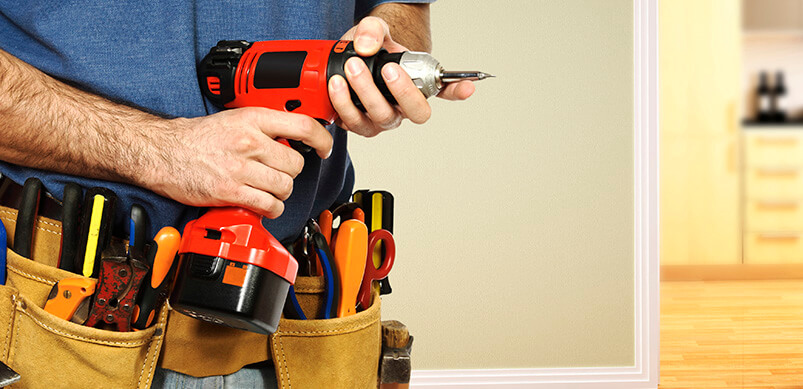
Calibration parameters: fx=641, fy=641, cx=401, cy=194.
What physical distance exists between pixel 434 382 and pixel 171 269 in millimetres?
1985

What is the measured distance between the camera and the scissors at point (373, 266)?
85 centimetres

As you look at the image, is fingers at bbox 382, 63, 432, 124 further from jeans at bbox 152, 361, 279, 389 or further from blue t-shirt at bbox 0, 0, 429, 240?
jeans at bbox 152, 361, 279, 389

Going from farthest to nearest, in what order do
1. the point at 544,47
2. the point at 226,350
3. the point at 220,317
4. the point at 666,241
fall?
the point at 666,241 → the point at 544,47 → the point at 226,350 → the point at 220,317

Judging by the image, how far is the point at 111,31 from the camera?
69 cm

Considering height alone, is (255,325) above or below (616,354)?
above

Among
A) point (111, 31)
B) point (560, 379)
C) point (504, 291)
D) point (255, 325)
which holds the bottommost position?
point (560, 379)

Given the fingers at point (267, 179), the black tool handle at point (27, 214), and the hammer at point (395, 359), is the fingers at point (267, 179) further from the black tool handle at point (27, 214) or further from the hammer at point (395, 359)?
the hammer at point (395, 359)

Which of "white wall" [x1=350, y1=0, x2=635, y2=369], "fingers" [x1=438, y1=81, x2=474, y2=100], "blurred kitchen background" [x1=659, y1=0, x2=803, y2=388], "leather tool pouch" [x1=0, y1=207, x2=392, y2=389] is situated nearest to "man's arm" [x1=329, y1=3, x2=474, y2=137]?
"fingers" [x1=438, y1=81, x2=474, y2=100]

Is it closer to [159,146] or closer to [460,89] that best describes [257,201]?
[159,146]

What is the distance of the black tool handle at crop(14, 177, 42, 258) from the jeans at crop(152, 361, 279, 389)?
0.65ft

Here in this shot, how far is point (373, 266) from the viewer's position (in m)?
0.86

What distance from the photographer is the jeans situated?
73 cm

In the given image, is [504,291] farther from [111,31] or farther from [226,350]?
[111,31]

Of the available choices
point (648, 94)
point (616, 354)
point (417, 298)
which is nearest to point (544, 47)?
point (648, 94)
